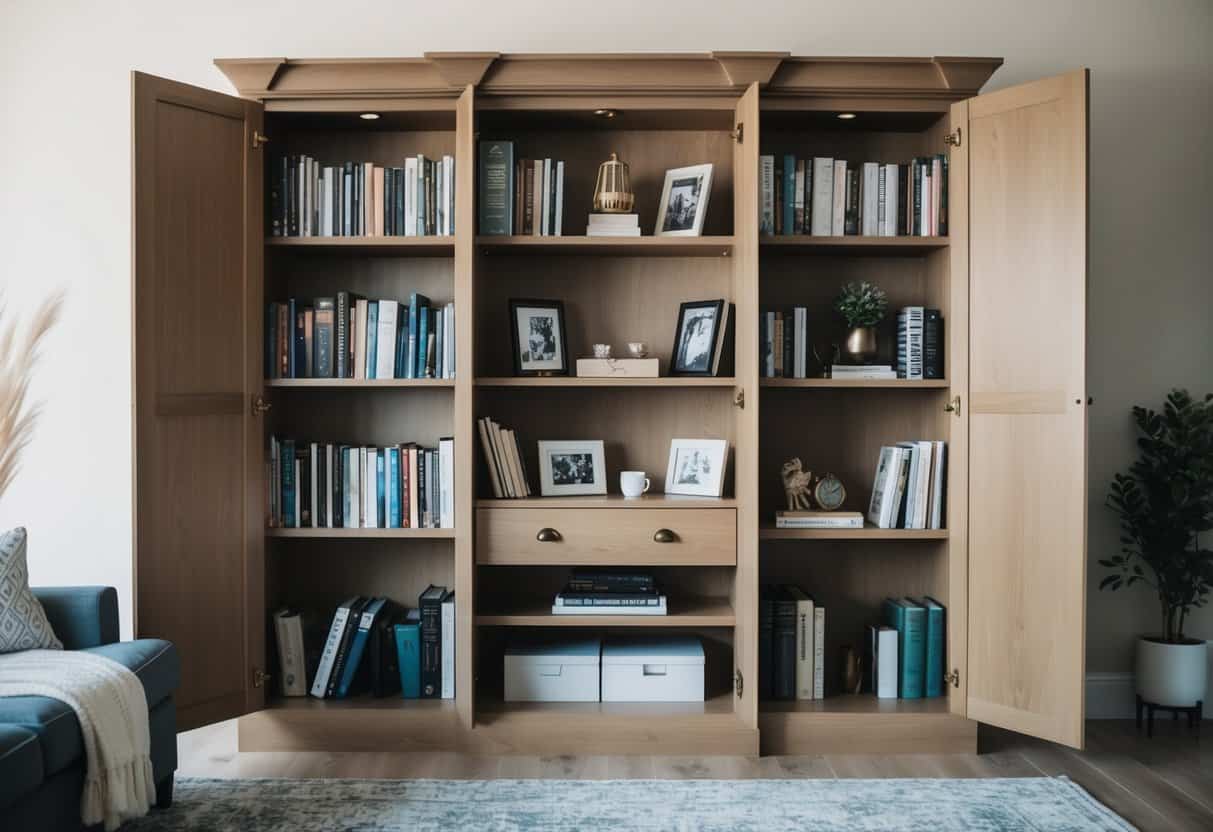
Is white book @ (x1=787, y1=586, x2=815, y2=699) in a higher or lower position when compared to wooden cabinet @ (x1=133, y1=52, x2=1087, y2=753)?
lower

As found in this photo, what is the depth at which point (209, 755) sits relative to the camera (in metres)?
3.09

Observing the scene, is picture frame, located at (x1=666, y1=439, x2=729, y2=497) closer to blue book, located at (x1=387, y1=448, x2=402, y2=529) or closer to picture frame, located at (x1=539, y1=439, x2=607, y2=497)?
picture frame, located at (x1=539, y1=439, x2=607, y2=497)

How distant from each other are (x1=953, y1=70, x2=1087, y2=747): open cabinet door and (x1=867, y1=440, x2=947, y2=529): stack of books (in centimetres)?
12

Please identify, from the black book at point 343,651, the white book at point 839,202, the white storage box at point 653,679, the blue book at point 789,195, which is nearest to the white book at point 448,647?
the black book at point 343,651

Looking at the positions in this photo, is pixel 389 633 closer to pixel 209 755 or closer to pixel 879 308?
pixel 209 755

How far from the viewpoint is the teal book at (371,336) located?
3.20 meters

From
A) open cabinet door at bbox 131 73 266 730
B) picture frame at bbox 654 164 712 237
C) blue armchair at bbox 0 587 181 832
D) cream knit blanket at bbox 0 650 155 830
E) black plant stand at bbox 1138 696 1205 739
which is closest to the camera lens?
blue armchair at bbox 0 587 181 832

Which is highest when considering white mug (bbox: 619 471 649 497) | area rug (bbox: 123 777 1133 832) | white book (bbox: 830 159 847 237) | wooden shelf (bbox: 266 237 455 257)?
white book (bbox: 830 159 847 237)

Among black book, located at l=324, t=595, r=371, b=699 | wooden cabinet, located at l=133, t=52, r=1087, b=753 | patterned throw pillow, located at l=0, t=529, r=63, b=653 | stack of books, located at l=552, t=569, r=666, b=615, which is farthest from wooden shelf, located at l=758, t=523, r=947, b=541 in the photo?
patterned throw pillow, located at l=0, t=529, r=63, b=653

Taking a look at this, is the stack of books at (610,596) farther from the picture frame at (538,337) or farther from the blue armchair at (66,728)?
the blue armchair at (66,728)

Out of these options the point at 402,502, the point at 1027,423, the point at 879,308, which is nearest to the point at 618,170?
the point at 879,308

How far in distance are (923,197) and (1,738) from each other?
9.55ft

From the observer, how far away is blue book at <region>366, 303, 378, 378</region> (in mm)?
3195

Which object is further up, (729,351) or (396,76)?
(396,76)
